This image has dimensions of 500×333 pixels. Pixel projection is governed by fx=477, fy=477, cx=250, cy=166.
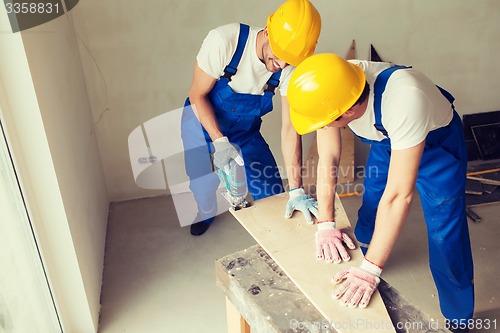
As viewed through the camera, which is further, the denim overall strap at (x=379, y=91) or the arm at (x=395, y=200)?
the denim overall strap at (x=379, y=91)

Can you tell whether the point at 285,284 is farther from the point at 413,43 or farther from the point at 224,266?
the point at 413,43

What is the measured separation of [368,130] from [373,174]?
43 centimetres

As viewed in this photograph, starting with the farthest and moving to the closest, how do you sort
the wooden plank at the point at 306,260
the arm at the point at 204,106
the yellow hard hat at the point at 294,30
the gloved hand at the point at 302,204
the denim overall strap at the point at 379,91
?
the arm at the point at 204,106 → the gloved hand at the point at 302,204 → the yellow hard hat at the point at 294,30 → the denim overall strap at the point at 379,91 → the wooden plank at the point at 306,260

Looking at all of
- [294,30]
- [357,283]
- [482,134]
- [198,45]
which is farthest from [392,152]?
[482,134]

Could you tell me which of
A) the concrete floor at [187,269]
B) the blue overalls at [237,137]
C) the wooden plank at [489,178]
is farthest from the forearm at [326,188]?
the wooden plank at [489,178]

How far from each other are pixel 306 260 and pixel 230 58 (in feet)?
3.42

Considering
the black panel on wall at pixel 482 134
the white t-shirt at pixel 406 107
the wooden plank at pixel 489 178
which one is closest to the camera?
the white t-shirt at pixel 406 107

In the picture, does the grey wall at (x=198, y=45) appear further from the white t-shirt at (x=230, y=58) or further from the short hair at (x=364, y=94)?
the short hair at (x=364, y=94)

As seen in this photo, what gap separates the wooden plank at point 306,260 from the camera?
1.56 metres

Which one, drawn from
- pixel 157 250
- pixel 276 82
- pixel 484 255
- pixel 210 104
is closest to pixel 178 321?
pixel 157 250

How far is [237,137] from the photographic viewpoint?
2.64 m

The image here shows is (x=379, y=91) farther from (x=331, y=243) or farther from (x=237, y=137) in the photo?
(x=237, y=137)

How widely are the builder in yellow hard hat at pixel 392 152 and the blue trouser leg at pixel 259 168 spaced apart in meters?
0.59

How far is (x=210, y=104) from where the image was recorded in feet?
8.20
